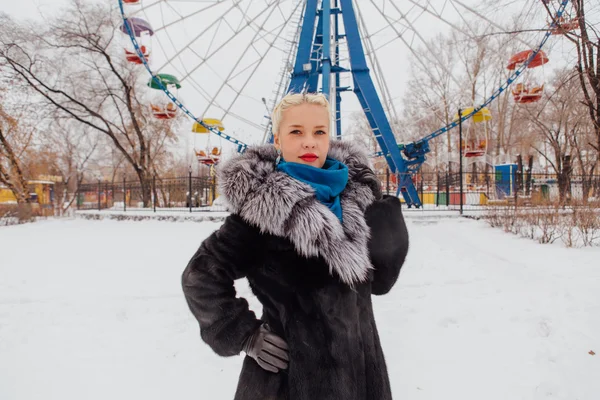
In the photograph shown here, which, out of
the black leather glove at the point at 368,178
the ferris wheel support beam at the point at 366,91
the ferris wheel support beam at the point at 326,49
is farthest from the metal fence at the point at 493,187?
the black leather glove at the point at 368,178

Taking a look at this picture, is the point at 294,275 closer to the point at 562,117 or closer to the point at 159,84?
the point at 159,84

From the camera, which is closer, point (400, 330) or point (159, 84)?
point (400, 330)

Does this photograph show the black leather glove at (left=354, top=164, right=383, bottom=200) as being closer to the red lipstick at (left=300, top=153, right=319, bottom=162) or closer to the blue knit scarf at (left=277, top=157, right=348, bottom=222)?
the blue knit scarf at (left=277, top=157, right=348, bottom=222)

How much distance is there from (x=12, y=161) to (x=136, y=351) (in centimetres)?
1827

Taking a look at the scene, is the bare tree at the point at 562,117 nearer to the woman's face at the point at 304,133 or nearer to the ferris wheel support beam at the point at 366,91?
the ferris wheel support beam at the point at 366,91

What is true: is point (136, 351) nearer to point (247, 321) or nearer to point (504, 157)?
point (247, 321)

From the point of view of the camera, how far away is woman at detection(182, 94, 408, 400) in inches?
47.8

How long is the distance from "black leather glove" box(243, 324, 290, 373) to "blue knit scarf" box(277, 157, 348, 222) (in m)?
0.49

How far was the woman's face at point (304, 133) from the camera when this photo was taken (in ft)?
4.32

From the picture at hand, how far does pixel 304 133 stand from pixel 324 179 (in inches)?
7.3

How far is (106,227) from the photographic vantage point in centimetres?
1129

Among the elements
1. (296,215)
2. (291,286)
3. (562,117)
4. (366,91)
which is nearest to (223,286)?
(291,286)

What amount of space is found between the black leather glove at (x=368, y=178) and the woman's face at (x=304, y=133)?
0.21 m

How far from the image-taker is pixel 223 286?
1228 millimetres
